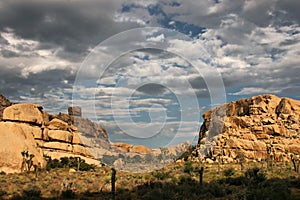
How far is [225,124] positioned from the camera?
83.6 meters

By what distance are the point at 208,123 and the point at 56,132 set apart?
5009cm

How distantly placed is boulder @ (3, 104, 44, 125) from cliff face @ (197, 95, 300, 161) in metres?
42.6

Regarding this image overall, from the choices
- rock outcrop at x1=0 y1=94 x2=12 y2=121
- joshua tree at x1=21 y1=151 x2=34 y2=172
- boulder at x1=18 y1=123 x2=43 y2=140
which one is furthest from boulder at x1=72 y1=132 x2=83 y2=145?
joshua tree at x1=21 y1=151 x2=34 y2=172

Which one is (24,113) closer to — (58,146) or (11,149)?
(58,146)

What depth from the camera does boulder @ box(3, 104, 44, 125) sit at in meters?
59.4

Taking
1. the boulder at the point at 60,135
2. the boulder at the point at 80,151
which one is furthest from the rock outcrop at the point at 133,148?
the boulder at the point at 60,135

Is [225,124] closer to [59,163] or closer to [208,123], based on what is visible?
[208,123]

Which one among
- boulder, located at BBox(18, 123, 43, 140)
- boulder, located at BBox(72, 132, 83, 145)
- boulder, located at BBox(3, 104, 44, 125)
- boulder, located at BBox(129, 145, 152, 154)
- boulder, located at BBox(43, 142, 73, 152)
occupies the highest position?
boulder, located at BBox(3, 104, 44, 125)

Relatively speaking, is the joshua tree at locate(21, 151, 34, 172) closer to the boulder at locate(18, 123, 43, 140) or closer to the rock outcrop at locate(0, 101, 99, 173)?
the rock outcrop at locate(0, 101, 99, 173)

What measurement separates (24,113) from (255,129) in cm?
5831

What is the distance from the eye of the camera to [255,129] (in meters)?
77.6

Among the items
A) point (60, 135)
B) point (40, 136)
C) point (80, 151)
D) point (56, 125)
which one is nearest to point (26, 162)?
point (40, 136)

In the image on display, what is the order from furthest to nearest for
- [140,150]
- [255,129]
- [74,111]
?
[140,150] → [74,111] → [255,129]

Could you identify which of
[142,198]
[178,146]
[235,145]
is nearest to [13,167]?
[142,198]
